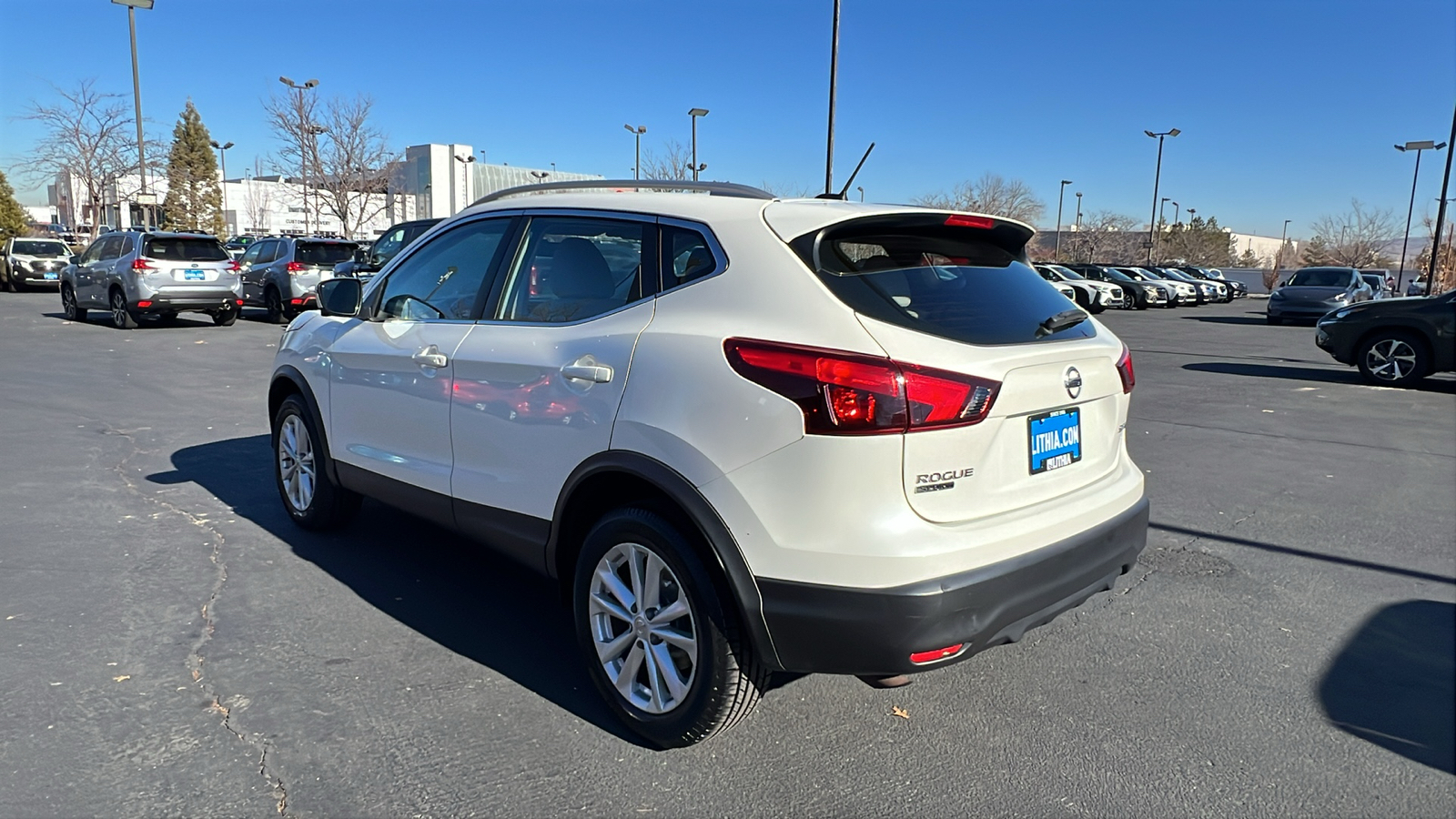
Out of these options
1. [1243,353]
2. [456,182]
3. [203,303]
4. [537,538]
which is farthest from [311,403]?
[456,182]

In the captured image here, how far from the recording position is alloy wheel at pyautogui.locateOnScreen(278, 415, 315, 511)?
16.7 ft

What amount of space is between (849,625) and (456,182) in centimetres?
8808

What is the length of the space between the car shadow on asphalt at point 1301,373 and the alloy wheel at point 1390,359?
0.22 m

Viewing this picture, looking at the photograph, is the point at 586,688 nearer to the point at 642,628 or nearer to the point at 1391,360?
the point at 642,628

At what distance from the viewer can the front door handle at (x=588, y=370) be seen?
3.11 meters

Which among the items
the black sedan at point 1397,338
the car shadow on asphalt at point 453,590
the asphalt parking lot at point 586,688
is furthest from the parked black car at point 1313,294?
the car shadow on asphalt at point 453,590

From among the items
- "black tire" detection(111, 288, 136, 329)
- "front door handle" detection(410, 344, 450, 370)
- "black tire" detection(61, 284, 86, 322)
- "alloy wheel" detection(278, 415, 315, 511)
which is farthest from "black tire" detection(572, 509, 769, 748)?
"black tire" detection(61, 284, 86, 322)

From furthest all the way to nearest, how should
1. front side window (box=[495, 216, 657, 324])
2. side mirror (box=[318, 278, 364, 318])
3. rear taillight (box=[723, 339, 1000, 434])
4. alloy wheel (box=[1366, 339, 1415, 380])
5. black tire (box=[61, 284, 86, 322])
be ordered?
1. black tire (box=[61, 284, 86, 322])
2. alloy wheel (box=[1366, 339, 1415, 380])
3. side mirror (box=[318, 278, 364, 318])
4. front side window (box=[495, 216, 657, 324])
5. rear taillight (box=[723, 339, 1000, 434])

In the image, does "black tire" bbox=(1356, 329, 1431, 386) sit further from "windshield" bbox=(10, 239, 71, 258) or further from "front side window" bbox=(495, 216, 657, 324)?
"windshield" bbox=(10, 239, 71, 258)

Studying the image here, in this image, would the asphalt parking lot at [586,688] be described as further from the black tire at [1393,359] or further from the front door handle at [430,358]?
the black tire at [1393,359]

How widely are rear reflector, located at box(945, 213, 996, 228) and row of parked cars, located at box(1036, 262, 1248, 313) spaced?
27.2m

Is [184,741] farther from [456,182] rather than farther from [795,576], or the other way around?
[456,182]

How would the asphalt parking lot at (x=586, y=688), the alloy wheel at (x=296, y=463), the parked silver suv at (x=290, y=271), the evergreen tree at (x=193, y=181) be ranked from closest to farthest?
the asphalt parking lot at (x=586, y=688)
the alloy wheel at (x=296, y=463)
the parked silver suv at (x=290, y=271)
the evergreen tree at (x=193, y=181)

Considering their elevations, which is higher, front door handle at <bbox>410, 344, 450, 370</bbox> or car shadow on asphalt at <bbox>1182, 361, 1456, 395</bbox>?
front door handle at <bbox>410, 344, 450, 370</bbox>
